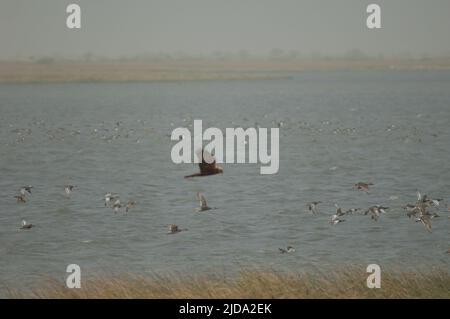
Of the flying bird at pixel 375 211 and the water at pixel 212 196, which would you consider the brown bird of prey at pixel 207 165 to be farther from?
the flying bird at pixel 375 211

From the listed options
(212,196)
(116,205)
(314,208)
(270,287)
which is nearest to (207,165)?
(116,205)

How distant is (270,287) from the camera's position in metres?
15.2

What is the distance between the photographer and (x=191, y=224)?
24.1 metres

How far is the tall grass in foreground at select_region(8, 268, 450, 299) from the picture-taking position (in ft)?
48.9

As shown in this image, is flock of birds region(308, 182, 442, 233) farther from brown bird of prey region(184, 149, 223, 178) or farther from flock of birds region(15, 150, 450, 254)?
brown bird of prey region(184, 149, 223, 178)

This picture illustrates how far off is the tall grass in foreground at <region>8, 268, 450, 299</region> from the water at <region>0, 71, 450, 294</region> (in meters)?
2.37

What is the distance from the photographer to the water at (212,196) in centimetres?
2006

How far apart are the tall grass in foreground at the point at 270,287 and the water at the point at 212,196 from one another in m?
2.37

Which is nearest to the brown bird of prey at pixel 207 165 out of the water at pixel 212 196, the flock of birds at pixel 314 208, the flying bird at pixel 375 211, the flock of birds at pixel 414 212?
the flock of birds at pixel 314 208

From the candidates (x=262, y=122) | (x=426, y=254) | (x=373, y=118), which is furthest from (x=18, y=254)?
(x=373, y=118)

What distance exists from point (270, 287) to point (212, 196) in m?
14.3

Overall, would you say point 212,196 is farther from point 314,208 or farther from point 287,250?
point 287,250

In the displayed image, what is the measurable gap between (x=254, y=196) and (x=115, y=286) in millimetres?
14175
